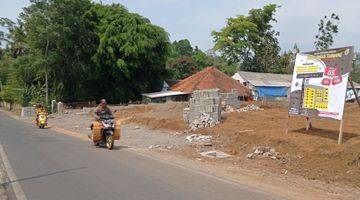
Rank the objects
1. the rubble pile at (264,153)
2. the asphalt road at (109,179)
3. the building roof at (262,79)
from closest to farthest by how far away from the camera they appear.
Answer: the asphalt road at (109,179) < the rubble pile at (264,153) < the building roof at (262,79)

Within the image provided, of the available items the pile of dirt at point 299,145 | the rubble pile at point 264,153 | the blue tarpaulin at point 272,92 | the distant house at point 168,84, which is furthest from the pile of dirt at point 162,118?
the blue tarpaulin at point 272,92

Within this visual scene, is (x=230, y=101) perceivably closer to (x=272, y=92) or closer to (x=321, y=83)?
(x=321, y=83)

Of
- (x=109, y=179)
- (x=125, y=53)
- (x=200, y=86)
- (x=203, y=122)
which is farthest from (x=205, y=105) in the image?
(x=125, y=53)

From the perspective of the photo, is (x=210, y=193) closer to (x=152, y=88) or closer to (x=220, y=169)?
(x=220, y=169)

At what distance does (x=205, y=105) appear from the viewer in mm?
26219

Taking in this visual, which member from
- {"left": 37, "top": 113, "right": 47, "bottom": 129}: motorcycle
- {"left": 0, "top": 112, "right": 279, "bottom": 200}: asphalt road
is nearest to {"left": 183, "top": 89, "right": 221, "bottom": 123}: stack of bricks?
{"left": 0, "top": 112, "right": 279, "bottom": 200}: asphalt road

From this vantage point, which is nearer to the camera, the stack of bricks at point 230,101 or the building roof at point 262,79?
the stack of bricks at point 230,101

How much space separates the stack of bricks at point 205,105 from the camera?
83.5 feet

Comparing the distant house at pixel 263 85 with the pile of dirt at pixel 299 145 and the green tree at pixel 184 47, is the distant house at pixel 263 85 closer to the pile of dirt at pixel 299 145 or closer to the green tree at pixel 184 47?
the pile of dirt at pixel 299 145

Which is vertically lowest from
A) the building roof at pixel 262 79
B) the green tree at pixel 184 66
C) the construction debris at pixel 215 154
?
the construction debris at pixel 215 154

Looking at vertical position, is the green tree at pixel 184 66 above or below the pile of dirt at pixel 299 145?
above

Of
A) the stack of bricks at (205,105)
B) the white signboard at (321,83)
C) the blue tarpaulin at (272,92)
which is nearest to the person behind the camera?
the white signboard at (321,83)

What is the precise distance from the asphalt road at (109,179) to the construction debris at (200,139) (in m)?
4.35

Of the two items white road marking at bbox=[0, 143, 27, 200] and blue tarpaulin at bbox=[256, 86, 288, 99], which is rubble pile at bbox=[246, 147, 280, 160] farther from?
blue tarpaulin at bbox=[256, 86, 288, 99]
